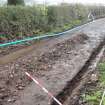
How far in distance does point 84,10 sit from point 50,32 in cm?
1457

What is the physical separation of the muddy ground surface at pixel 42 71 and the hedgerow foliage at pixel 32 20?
6.32 ft

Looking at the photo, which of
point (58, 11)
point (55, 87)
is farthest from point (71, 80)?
point (58, 11)

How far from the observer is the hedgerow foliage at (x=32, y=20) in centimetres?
1628

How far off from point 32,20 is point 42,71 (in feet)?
27.1

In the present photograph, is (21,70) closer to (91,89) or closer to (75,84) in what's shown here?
(75,84)

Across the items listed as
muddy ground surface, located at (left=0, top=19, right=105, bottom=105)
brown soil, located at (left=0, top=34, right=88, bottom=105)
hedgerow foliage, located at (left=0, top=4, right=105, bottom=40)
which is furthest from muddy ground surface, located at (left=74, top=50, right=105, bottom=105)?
hedgerow foliage, located at (left=0, top=4, right=105, bottom=40)

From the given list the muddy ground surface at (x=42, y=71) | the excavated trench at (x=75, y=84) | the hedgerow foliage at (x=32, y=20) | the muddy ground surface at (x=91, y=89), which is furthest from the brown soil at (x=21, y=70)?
the hedgerow foliage at (x=32, y=20)

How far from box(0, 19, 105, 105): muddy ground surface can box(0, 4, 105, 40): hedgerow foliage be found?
1.93m

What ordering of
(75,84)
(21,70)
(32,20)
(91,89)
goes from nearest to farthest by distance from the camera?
(91,89)
(75,84)
(21,70)
(32,20)

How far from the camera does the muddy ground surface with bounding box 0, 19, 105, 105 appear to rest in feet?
28.4

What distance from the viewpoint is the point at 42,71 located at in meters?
11.4

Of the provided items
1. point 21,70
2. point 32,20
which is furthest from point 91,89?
point 32,20

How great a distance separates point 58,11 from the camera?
2502 cm

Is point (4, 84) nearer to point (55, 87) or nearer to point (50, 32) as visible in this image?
point (55, 87)
